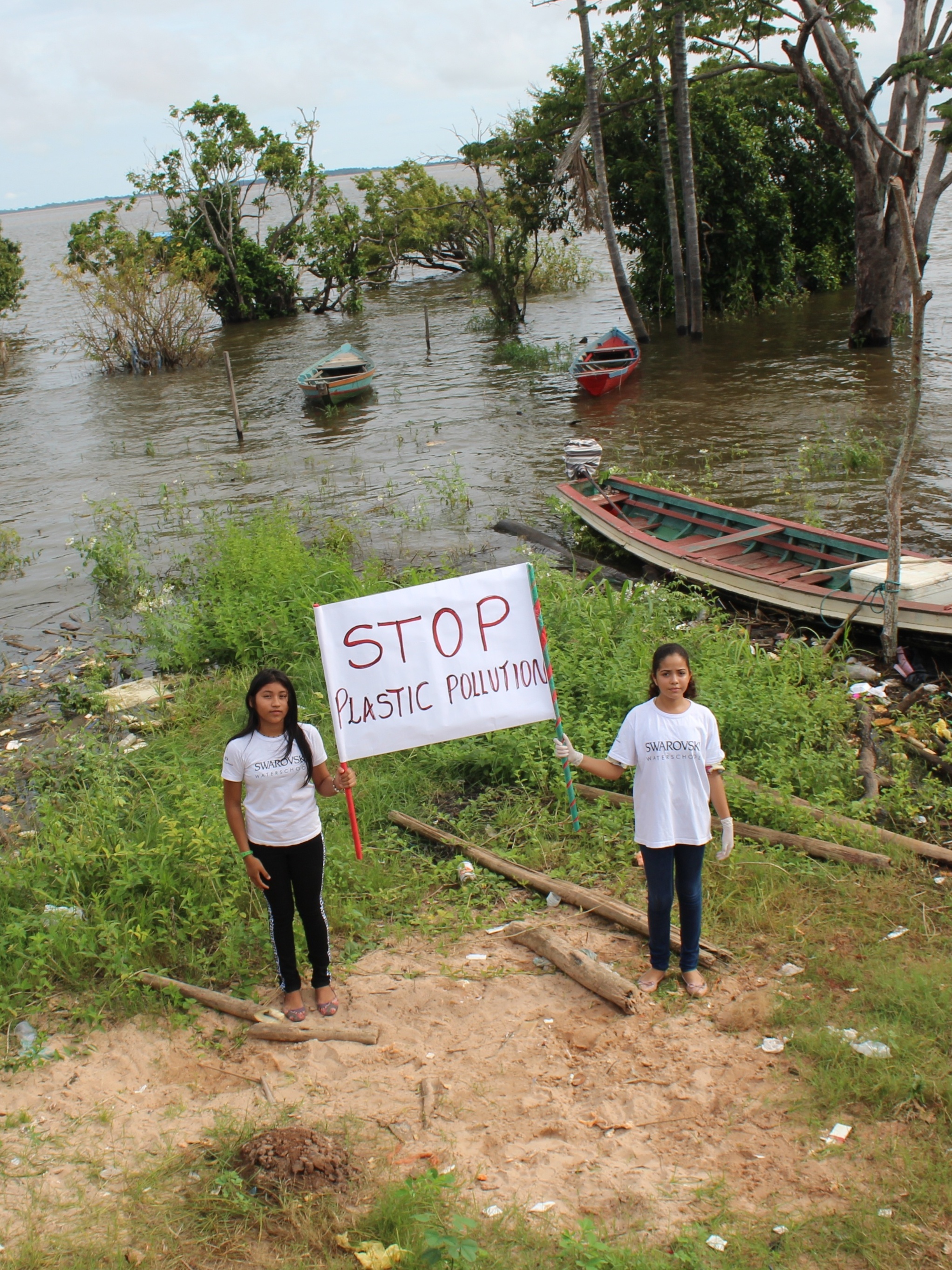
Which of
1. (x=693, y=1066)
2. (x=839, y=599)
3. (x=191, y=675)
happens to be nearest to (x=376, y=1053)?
(x=693, y=1066)

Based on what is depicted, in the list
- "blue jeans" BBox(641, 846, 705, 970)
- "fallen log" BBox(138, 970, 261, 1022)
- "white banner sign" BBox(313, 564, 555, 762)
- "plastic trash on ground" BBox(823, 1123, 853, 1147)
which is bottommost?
"plastic trash on ground" BBox(823, 1123, 853, 1147)

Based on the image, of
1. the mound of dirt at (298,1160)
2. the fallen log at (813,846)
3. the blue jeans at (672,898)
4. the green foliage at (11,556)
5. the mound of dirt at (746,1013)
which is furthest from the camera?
the green foliage at (11,556)

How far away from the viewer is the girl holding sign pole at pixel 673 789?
4.32 metres

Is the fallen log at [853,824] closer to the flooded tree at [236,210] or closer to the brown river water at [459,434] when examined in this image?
the brown river water at [459,434]

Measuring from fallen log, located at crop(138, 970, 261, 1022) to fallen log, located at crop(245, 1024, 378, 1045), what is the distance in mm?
86

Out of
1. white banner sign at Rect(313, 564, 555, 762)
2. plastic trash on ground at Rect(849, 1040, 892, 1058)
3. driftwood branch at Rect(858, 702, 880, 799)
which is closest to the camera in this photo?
plastic trash on ground at Rect(849, 1040, 892, 1058)

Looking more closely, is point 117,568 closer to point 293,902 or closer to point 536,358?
point 293,902

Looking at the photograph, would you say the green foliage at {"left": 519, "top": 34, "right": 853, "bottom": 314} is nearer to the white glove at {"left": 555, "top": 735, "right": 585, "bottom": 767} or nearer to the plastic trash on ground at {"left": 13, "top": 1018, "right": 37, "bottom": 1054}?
the white glove at {"left": 555, "top": 735, "right": 585, "bottom": 767}

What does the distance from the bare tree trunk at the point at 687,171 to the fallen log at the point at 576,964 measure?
844 inches

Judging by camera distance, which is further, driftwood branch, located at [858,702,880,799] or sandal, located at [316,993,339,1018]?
driftwood branch, located at [858,702,880,799]

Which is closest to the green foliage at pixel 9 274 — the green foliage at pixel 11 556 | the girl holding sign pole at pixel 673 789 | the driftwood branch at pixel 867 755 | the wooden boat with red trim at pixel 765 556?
the green foliage at pixel 11 556

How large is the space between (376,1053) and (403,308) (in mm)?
37462

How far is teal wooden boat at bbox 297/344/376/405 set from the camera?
2314cm

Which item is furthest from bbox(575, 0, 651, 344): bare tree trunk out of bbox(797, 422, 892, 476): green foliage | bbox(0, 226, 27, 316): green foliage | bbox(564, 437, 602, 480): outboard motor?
bbox(0, 226, 27, 316): green foliage
